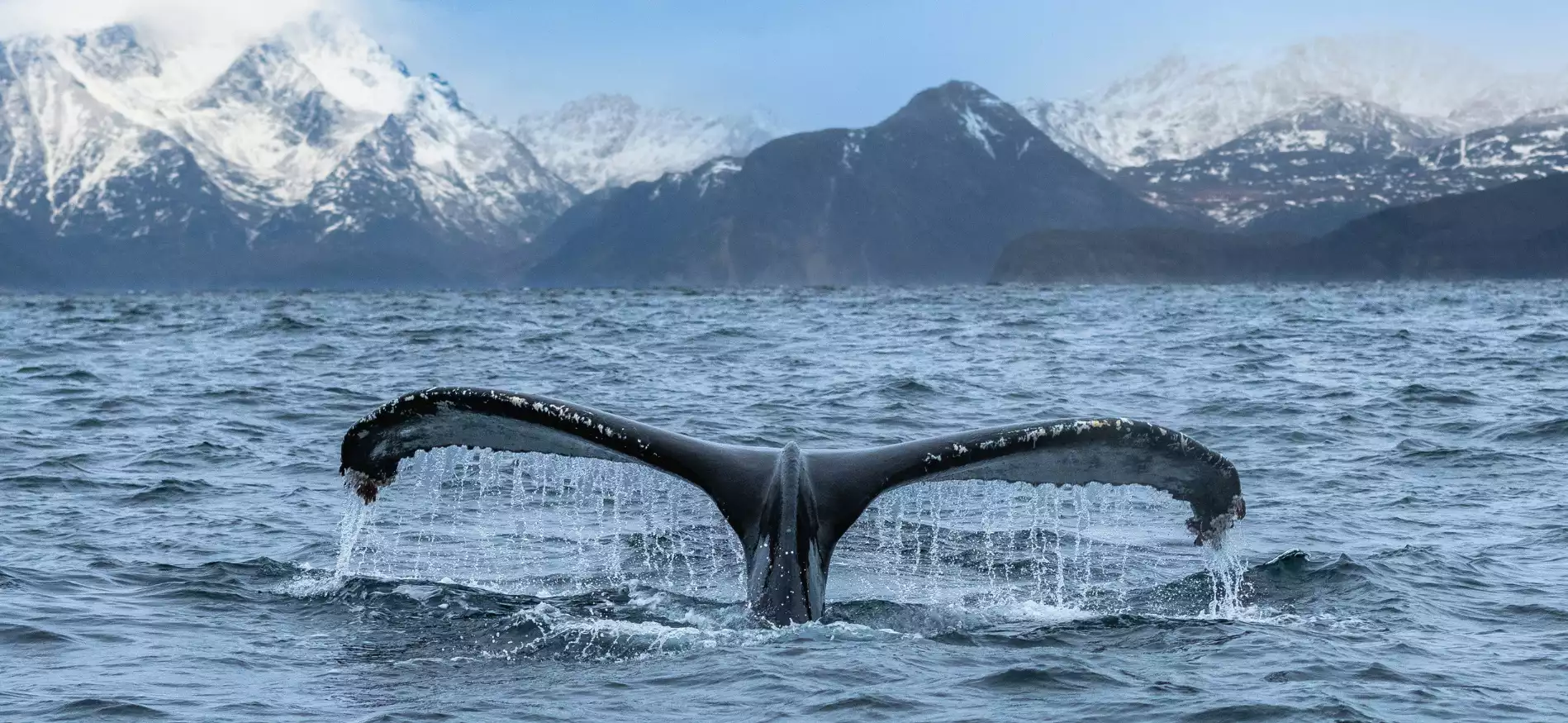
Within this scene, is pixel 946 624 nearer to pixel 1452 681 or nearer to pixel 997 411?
pixel 1452 681

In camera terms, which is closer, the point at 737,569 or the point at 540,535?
the point at 737,569

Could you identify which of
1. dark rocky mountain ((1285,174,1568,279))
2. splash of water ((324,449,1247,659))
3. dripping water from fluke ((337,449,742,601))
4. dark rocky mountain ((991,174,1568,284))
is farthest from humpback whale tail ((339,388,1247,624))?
A: dark rocky mountain ((1285,174,1568,279))

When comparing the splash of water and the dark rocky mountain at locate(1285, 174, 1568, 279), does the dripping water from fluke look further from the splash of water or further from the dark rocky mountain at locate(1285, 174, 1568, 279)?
the dark rocky mountain at locate(1285, 174, 1568, 279)

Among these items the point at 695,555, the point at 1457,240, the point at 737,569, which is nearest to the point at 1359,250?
the point at 1457,240

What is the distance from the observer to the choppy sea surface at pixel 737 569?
19.9 ft

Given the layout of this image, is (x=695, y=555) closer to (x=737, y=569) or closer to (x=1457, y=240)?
(x=737, y=569)

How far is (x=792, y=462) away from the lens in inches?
258

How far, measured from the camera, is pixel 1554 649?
688 cm

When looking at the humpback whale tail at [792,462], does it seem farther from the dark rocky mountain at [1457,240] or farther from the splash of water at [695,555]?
the dark rocky mountain at [1457,240]

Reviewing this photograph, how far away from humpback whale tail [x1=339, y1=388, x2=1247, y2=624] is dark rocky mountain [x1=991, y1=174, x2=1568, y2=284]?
478 feet

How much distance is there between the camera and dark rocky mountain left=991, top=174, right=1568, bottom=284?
147875 mm

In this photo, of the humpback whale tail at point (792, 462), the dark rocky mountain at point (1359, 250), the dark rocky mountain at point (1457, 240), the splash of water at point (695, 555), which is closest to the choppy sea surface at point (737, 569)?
the splash of water at point (695, 555)

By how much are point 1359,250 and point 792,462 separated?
157677 mm

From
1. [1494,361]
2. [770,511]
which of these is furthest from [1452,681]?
[1494,361]
